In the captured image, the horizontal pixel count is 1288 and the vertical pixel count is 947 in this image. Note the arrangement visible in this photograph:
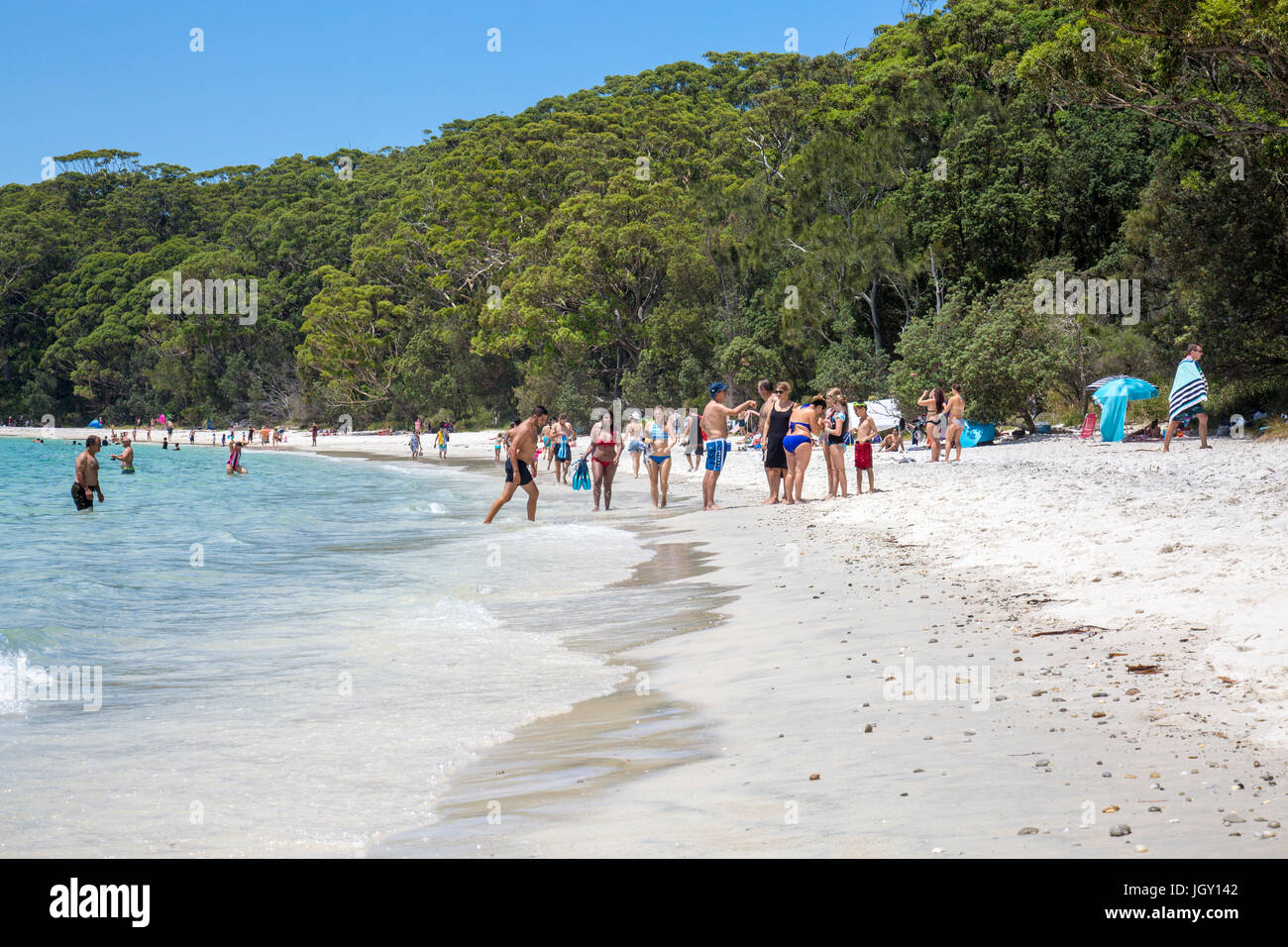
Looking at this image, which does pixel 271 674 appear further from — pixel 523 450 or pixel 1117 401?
pixel 1117 401

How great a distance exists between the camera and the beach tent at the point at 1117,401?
22312 millimetres

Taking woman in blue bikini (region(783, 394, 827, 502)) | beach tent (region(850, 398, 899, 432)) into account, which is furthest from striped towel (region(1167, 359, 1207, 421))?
beach tent (region(850, 398, 899, 432))

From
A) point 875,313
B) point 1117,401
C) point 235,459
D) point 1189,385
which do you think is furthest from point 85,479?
point 875,313

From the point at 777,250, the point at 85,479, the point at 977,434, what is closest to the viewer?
the point at 85,479

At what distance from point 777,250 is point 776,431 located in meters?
24.6

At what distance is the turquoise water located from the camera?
432cm

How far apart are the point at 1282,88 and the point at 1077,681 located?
45.3 feet

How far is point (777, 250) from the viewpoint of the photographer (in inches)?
1516

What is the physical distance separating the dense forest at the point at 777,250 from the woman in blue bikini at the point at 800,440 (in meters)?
6.56

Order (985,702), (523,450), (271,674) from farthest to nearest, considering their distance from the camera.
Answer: (523,450) < (271,674) < (985,702)

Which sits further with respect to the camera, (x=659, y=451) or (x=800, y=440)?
(x=659, y=451)
